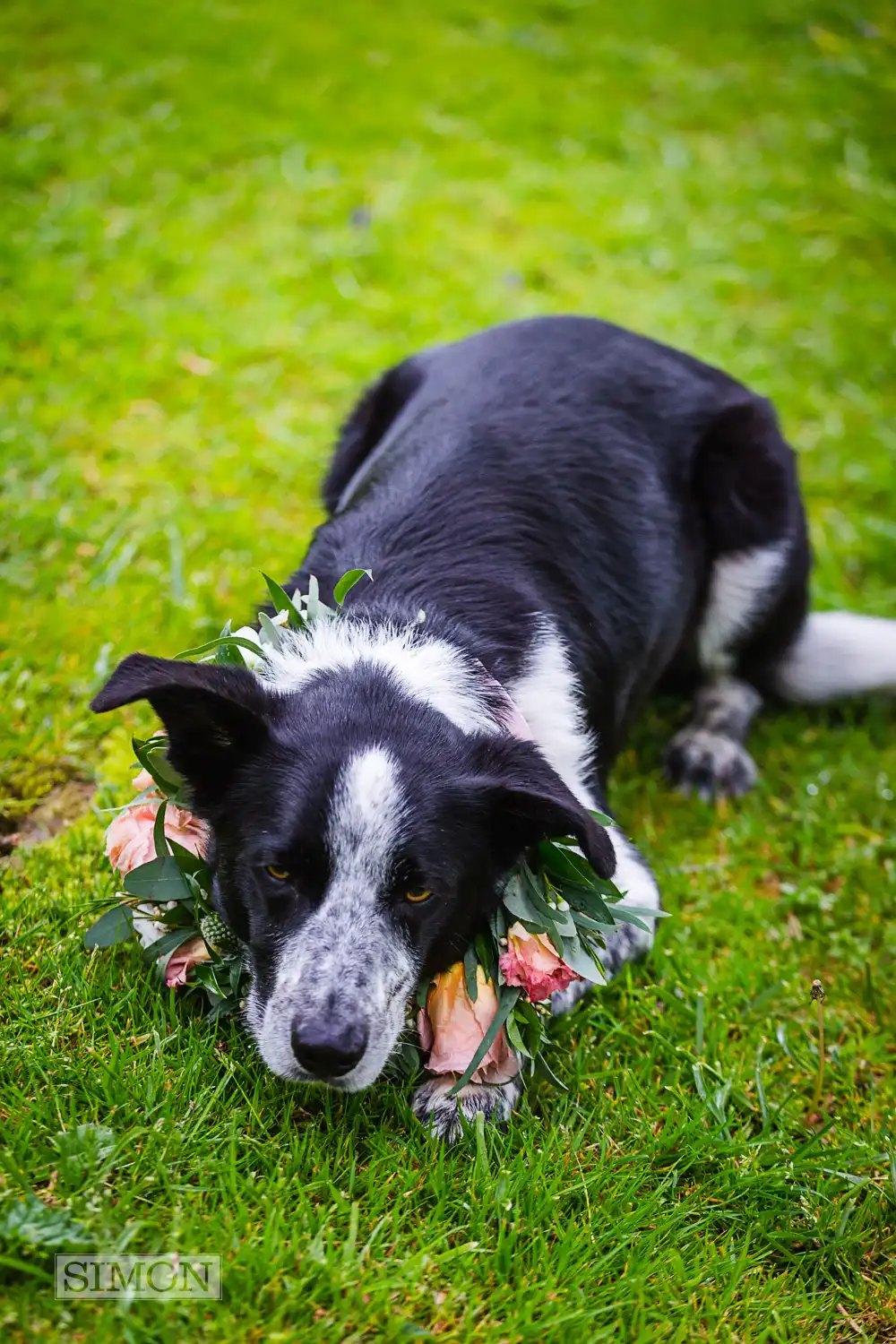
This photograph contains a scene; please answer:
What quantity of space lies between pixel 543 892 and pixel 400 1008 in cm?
45

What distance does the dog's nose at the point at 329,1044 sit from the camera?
2.38m

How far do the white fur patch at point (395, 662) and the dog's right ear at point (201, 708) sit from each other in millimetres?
157

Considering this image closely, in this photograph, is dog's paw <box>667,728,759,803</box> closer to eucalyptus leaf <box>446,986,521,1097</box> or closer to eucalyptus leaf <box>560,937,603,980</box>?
eucalyptus leaf <box>560,937,603,980</box>

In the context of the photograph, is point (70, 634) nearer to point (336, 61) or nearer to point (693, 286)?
point (693, 286)

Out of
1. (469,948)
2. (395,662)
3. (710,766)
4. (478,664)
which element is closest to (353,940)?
(469,948)

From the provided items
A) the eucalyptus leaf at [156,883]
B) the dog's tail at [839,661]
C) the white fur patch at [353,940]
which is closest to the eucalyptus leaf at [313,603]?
the white fur patch at [353,940]

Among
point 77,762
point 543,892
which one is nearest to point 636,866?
point 543,892

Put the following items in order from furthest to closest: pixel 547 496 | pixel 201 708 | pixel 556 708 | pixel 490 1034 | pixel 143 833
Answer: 1. pixel 547 496
2. pixel 556 708
3. pixel 143 833
4. pixel 490 1034
5. pixel 201 708

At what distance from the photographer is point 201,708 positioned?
252 centimetres

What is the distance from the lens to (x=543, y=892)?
278cm

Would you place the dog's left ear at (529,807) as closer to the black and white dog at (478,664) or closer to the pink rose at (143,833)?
the black and white dog at (478,664)

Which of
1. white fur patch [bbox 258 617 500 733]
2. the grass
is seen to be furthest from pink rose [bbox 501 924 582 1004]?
white fur patch [bbox 258 617 500 733]

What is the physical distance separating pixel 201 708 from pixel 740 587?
2.42 meters

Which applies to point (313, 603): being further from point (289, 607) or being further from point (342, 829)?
point (342, 829)
